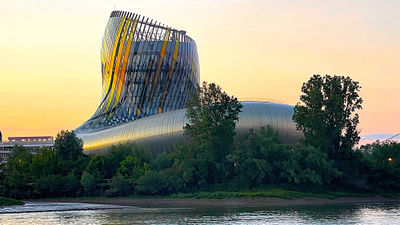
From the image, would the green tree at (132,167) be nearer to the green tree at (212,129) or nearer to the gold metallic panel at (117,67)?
the green tree at (212,129)

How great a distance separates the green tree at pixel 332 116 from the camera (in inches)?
3605

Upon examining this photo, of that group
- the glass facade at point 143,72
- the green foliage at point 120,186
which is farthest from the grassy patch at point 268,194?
the glass facade at point 143,72

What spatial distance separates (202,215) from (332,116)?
1207 inches

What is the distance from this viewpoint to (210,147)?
301 feet

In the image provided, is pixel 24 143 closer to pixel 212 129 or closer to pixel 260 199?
pixel 212 129

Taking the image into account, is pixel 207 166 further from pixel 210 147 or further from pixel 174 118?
pixel 174 118

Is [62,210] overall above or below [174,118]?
below

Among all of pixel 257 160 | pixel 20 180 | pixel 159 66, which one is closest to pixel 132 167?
pixel 20 180

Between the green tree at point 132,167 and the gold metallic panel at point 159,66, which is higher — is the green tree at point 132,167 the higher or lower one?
the lower one

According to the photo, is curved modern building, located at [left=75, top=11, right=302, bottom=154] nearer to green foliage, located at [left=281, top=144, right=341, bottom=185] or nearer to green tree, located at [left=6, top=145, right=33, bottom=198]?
green tree, located at [left=6, top=145, right=33, bottom=198]

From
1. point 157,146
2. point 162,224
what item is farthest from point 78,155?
point 162,224

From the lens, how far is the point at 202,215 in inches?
2657

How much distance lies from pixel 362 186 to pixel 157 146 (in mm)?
33537

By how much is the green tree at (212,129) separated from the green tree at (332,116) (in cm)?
912
